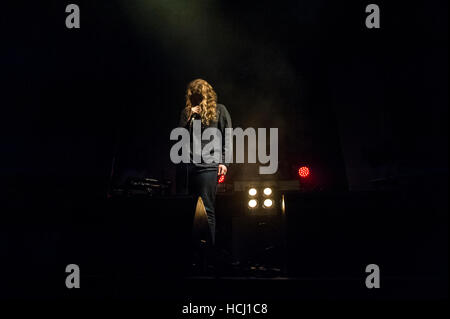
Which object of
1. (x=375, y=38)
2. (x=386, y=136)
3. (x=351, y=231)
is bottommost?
(x=351, y=231)

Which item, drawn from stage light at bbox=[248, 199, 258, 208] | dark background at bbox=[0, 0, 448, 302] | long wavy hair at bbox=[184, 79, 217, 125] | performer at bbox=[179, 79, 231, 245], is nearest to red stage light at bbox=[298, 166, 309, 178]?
dark background at bbox=[0, 0, 448, 302]

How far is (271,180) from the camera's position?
4258 millimetres

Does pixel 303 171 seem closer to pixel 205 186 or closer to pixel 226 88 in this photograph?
pixel 226 88

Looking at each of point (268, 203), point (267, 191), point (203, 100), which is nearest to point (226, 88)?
point (267, 191)

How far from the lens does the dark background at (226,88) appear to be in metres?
2.06

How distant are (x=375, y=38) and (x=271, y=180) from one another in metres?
2.25

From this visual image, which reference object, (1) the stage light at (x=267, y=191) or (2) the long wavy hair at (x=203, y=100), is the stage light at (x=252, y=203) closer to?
(1) the stage light at (x=267, y=191)

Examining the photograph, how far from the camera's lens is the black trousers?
2293 millimetres

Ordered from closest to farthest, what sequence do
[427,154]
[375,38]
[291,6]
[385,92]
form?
[427,154] < [385,92] < [375,38] < [291,6]

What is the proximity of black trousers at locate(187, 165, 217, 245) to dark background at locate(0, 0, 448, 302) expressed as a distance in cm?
61

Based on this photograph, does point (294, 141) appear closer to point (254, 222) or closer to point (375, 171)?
point (254, 222)

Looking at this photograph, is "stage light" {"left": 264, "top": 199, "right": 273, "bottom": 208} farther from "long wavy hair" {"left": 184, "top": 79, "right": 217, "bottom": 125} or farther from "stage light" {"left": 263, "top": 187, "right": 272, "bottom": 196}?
"long wavy hair" {"left": 184, "top": 79, "right": 217, "bottom": 125}

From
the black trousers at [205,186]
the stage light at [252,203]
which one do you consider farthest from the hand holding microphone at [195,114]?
the stage light at [252,203]
